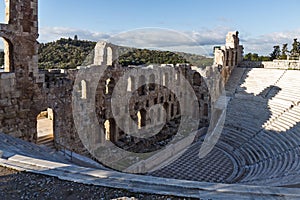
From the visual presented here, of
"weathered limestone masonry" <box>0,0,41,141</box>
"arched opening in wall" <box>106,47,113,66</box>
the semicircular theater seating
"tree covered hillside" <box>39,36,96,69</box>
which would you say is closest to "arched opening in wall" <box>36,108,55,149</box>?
"weathered limestone masonry" <box>0,0,41,141</box>

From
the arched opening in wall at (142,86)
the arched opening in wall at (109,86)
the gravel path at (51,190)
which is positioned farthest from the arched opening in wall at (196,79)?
the gravel path at (51,190)

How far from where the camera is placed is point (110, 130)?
16953mm

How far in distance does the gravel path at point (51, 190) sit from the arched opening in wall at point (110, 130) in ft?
39.1

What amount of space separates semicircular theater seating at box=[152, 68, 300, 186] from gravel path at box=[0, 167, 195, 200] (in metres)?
6.87

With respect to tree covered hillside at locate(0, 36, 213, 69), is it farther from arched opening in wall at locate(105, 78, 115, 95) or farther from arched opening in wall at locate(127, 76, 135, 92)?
arched opening in wall at locate(105, 78, 115, 95)

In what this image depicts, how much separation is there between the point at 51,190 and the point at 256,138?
14.0m

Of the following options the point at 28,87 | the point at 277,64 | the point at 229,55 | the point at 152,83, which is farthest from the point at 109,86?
the point at 277,64

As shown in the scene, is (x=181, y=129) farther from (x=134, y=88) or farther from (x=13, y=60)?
(x=13, y=60)

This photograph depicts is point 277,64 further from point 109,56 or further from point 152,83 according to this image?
point 109,56

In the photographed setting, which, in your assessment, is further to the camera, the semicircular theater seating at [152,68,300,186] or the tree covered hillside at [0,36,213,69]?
the tree covered hillside at [0,36,213,69]

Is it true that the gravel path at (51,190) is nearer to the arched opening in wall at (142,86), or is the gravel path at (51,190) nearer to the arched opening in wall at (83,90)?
the arched opening in wall at (83,90)

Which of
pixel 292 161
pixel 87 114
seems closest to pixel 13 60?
pixel 87 114

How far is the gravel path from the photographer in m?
4.36

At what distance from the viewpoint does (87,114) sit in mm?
14375
